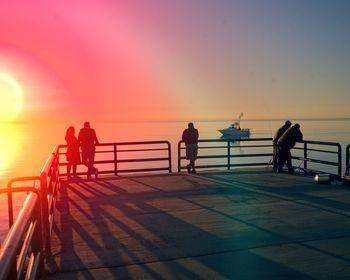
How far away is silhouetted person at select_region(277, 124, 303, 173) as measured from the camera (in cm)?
1515

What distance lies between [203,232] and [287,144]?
28.6ft

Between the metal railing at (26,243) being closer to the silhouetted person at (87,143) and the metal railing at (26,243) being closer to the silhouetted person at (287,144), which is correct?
the silhouetted person at (87,143)

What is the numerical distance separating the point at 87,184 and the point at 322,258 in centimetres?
879

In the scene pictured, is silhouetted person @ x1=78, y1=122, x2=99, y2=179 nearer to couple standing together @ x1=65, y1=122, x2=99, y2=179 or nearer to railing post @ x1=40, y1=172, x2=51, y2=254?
couple standing together @ x1=65, y1=122, x2=99, y2=179

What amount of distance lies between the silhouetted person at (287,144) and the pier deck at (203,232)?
2.62 metres

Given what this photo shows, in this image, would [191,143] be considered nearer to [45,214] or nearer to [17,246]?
[45,214]

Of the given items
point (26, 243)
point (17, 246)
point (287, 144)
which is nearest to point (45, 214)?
point (26, 243)

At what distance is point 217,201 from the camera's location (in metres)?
10.1

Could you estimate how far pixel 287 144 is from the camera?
50.3 ft

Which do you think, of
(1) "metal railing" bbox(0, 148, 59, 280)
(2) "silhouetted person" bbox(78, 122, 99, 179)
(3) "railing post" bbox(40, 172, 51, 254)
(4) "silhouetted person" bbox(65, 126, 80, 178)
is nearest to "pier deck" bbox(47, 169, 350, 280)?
(3) "railing post" bbox(40, 172, 51, 254)

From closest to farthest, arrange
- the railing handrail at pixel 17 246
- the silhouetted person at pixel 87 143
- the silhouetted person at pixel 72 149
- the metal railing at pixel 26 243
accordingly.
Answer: the railing handrail at pixel 17 246 < the metal railing at pixel 26 243 < the silhouetted person at pixel 87 143 < the silhouetted person at pixel 72 149

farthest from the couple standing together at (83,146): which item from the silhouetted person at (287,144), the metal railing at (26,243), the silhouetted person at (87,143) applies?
the metal railing at (26,243)

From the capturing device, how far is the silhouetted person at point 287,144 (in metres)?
15.1

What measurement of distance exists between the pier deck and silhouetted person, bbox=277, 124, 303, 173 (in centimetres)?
262
